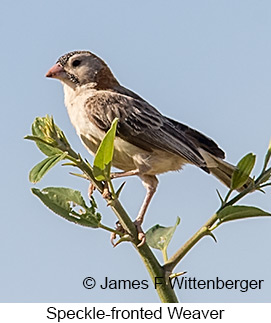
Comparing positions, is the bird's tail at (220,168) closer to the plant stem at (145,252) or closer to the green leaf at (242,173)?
the green leaf at (242,173)

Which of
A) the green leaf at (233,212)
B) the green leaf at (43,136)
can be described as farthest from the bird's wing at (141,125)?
the green leaf at (233,212)

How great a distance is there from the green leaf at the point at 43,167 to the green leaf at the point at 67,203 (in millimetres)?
59

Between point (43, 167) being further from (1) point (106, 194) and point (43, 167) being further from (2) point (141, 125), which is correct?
(2) point (141, 125)

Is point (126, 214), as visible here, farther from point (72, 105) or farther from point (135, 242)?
point (72, 105)

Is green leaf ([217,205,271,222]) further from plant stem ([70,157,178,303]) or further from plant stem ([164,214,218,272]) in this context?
plant stem ([70,157,178,303])

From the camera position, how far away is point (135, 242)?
217cm

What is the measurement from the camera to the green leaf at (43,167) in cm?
223

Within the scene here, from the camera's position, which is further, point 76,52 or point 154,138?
point 76,52

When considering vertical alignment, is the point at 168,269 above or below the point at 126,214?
below

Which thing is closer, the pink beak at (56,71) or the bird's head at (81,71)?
the pink beak at (56,71)

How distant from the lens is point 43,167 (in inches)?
90.4

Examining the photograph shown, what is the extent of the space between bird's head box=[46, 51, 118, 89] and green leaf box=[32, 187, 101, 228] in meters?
3.84

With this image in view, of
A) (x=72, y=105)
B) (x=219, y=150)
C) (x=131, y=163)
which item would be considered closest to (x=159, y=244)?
(x=131, y=163)

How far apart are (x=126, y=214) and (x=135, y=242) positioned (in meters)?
0.14
